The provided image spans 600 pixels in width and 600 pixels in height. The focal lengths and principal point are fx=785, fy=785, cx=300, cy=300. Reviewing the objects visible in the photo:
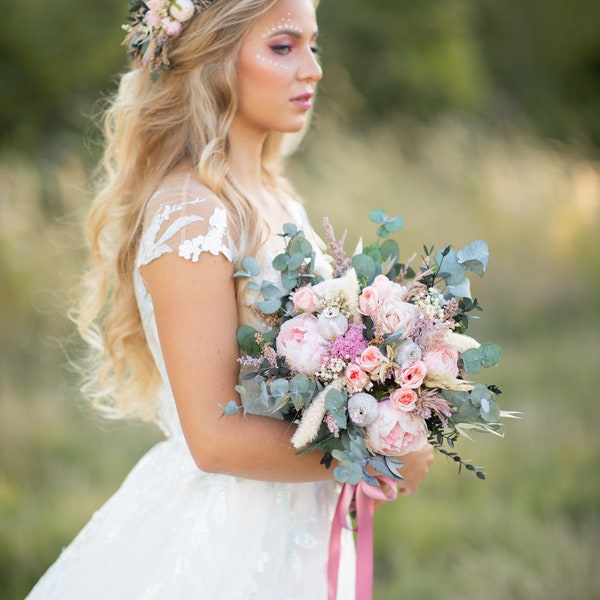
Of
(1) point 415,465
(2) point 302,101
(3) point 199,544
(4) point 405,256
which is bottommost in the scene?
(3) point 199,544

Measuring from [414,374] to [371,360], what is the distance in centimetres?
10

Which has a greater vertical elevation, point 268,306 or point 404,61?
point 404,61

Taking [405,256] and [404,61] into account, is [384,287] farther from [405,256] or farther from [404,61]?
[404,61]

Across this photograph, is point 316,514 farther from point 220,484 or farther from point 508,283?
point 508,283

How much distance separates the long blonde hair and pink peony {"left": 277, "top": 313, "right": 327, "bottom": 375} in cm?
35

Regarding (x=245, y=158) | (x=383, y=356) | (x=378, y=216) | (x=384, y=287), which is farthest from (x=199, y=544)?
(x=245, y=158)

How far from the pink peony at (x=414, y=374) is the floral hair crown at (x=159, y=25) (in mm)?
1204

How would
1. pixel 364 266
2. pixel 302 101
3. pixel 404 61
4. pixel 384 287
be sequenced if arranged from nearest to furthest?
1. pixel 384 287
2. pixel 364 266
3. pixel 302 101
4. pixel 404 61

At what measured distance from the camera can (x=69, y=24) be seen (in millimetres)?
12508

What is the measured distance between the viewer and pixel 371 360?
1831 mm

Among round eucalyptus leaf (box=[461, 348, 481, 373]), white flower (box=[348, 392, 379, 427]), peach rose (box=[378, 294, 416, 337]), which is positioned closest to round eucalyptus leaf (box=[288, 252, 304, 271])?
peach rose (box=[378, 294, 416, 337])

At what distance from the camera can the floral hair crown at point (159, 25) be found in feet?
7.52

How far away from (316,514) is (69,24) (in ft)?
39.2

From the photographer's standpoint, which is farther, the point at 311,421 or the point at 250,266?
the point at 250,266
